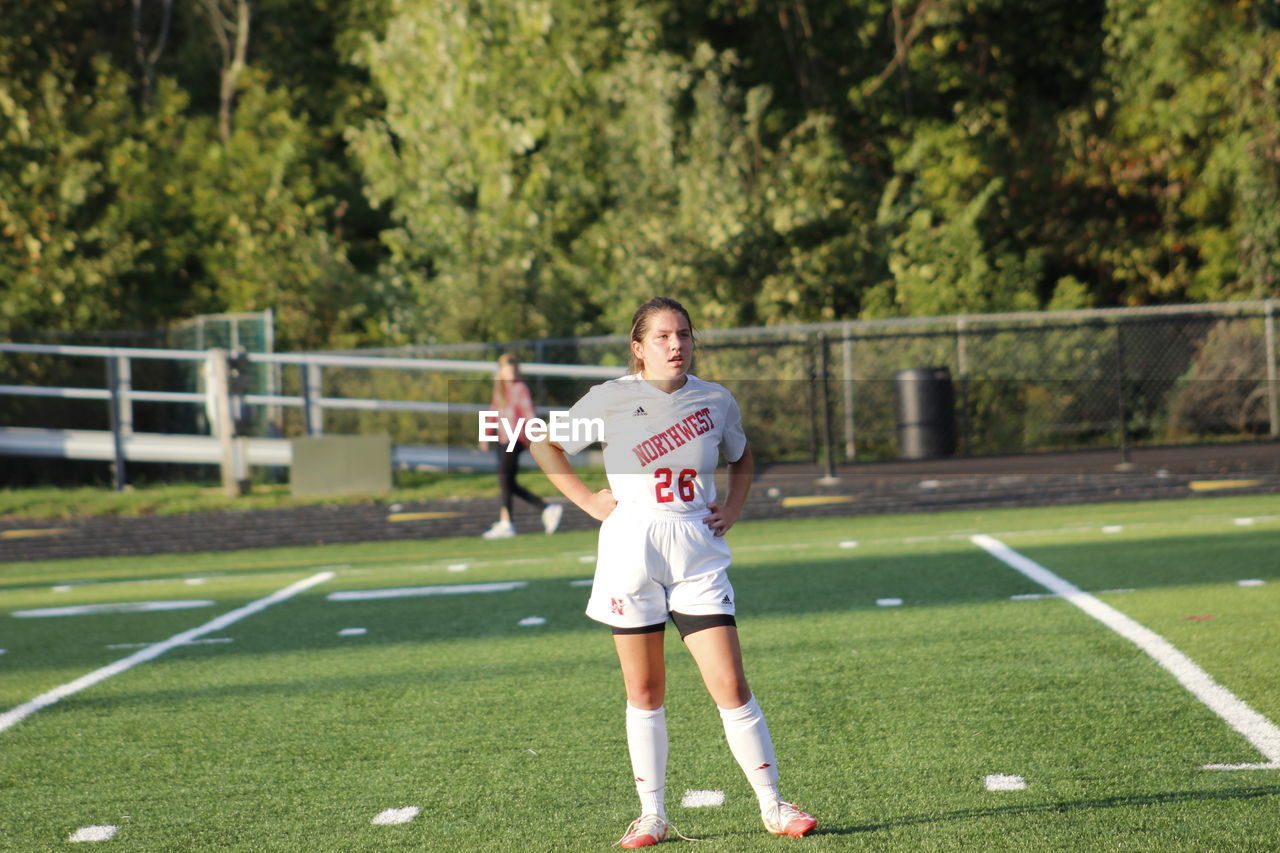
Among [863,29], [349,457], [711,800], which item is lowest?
[711,800]

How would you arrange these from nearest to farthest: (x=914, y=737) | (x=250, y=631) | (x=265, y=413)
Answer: (x=914, y=737)
(x=250, y=631)
(x=265, y=413)

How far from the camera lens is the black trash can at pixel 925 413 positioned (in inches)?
707

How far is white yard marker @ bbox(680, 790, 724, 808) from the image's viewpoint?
164 inches

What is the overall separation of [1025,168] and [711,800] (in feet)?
81.1

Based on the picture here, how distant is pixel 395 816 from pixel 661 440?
1.51m

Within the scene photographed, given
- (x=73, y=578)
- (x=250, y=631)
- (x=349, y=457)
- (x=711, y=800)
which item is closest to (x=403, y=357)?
(x=349, y=457)

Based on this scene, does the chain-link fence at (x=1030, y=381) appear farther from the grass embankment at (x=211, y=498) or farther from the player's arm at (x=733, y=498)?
the player's arm at (x=733, y=498)

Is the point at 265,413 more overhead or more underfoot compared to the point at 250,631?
more overhead

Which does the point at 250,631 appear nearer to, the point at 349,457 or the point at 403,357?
the point at 349,457

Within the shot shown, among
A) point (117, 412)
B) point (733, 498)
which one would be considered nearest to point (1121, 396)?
point (117, 412)

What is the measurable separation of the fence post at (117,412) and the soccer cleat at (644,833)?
15.4 metres

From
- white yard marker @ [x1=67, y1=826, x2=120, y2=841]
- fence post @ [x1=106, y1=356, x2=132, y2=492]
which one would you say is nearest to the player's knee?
white yard marker @ [x1=67, y1=826, x2=120, y2=841]

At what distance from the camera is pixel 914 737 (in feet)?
15.8

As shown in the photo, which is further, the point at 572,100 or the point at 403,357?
the point at 572,100
